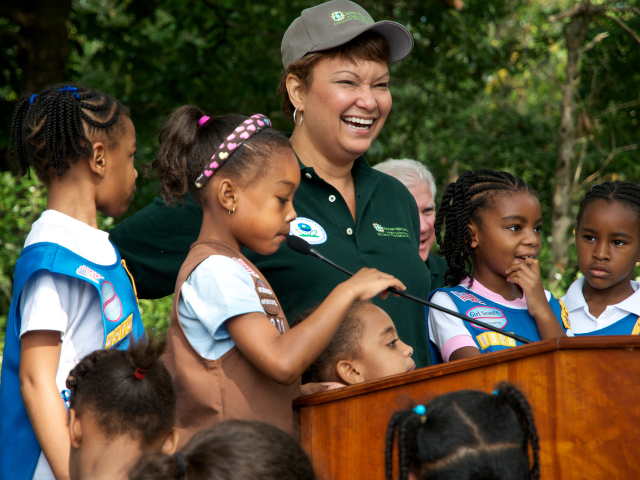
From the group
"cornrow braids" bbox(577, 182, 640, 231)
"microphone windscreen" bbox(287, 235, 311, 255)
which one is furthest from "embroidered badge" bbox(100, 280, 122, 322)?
"cornrow braids" bbox(577, 182, 640, 231)

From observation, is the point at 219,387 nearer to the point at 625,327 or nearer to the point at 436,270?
the point at 625,327

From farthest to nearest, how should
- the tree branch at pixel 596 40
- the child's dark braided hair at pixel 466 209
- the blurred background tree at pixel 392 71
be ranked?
the tree branch at pixel 596 40, the blurred background tree at pixel 392 71, the child's dark braided hair at pixel 466 209

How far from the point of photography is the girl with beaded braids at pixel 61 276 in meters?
1.96

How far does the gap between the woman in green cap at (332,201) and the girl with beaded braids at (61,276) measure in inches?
10.6

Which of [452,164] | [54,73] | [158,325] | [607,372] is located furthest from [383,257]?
[452,164]

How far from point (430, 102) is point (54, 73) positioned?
6416 mm

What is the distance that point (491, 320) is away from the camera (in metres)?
2.71

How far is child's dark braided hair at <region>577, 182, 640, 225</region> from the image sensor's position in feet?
10.6

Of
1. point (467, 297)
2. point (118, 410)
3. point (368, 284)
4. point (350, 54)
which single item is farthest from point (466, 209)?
point (118, 410)

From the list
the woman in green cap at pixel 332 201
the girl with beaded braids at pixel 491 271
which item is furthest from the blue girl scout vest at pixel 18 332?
the girl with beaded braids at pixel 491 271

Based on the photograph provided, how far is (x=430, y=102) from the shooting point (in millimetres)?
10883

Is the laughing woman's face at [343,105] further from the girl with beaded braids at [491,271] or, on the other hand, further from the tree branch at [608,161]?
the tree branch at [608,161]

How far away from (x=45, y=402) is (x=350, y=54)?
1.72 meters

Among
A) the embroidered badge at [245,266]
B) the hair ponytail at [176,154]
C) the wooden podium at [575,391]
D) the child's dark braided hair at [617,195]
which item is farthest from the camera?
the child's dark braided hair at [617,195]
